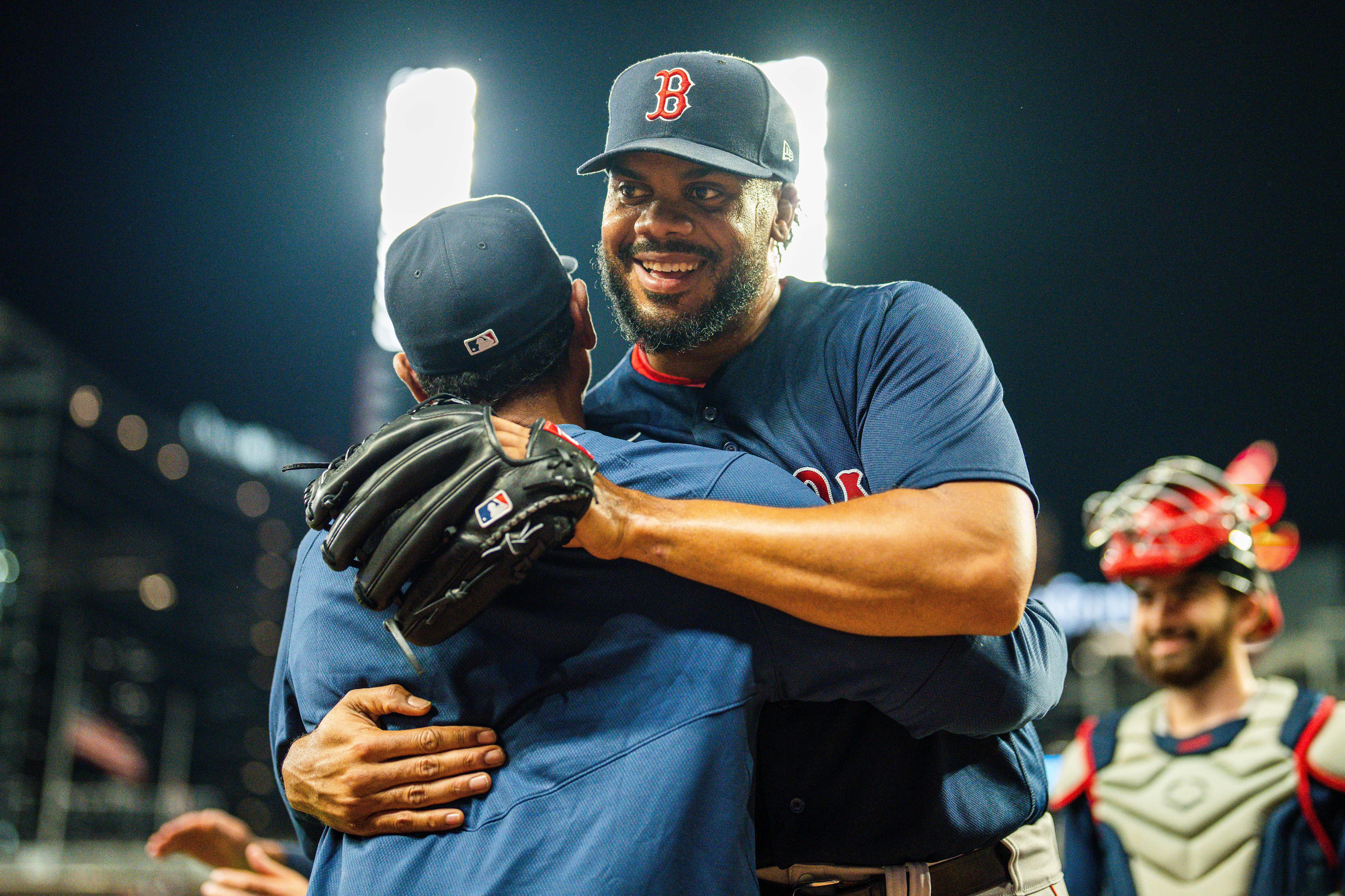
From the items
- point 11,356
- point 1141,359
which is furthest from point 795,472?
point 11,356

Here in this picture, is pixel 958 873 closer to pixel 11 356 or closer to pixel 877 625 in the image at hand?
pixel 877 625

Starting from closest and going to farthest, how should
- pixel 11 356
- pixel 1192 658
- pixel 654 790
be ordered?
1. pixel 654 790
2. pixel 1192 658
3. pixel 11 356

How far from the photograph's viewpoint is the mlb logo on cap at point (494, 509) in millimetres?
1035

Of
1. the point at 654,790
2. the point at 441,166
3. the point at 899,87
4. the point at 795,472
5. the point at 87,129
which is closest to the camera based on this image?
the point at 654,790

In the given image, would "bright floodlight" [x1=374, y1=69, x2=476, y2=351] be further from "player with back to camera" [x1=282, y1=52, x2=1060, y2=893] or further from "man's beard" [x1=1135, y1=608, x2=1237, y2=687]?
"man's beard" [x1=1135, y1=608, x2=1237, y2=687]

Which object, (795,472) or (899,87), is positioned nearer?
(795,472)

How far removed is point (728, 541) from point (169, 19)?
4.16 meters

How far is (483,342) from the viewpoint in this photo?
1.41 metres

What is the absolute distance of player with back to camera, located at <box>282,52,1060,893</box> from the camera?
112 centimetres

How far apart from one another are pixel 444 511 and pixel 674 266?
781 millimetres

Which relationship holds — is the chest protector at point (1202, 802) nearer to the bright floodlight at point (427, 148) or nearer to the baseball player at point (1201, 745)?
the baseball player at point (1201, 745)

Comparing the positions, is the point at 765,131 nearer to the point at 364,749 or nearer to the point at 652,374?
the point at 652,374

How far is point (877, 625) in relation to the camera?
44.1 inches

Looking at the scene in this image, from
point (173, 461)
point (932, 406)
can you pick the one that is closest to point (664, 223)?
point (932, 406)
